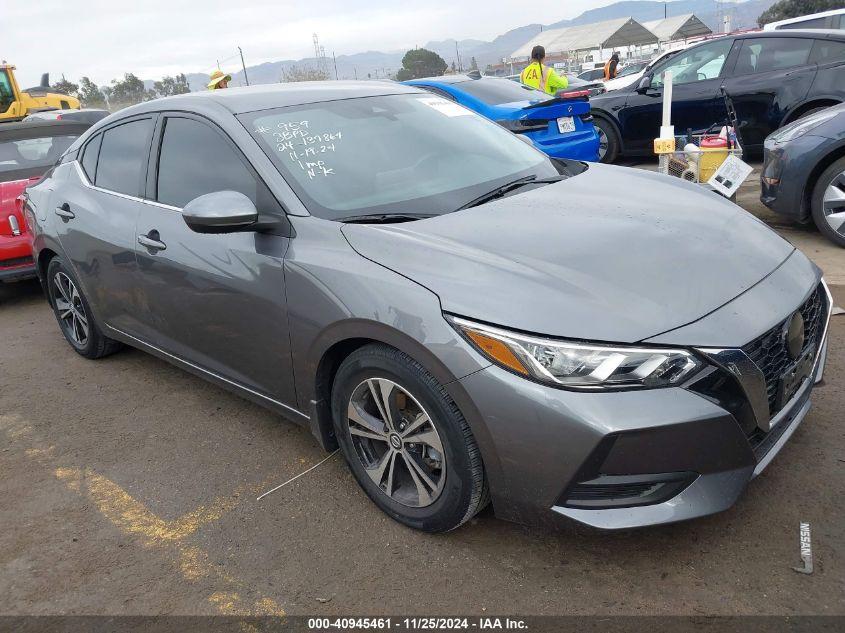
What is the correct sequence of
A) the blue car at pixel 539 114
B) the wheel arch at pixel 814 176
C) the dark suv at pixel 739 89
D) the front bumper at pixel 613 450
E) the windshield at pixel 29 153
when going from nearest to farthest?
the front bumper at pixel 613 450, the wheel arch at pixel 814 176, the windshield at pixel 29 153, the blue car at pixel 539 114, the dark suv at pixel 739 89

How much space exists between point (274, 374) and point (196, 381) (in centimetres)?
147

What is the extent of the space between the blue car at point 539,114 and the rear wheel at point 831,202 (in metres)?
2.61

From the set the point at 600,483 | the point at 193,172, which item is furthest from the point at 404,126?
the point at 600,483

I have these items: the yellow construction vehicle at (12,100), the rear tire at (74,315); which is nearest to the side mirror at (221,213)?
the rear tire at (74,315)

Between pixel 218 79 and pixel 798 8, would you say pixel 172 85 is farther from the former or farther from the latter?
pixel 218 79

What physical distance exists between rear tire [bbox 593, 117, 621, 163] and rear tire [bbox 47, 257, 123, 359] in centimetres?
686

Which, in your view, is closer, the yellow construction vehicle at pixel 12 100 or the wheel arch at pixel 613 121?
the wheel arch at pixel 613 121

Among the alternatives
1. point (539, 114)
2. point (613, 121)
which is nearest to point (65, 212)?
point (539, 114)

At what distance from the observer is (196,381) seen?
14.0 feet

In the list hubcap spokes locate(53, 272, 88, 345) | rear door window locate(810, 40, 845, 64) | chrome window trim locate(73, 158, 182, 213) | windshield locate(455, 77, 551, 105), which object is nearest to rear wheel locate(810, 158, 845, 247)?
windshield locate(455, 77, 551, 105)

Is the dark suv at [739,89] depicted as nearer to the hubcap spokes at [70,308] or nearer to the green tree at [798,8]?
the hubcap spokes at [70,308]

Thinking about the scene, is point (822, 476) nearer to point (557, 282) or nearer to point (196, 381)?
point (557, 282)

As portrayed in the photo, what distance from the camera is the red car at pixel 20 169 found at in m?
6.07

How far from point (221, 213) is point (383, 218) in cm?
61
